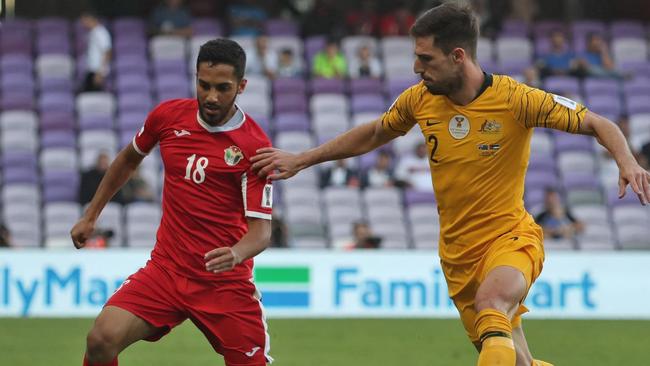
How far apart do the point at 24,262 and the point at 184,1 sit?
9061mm

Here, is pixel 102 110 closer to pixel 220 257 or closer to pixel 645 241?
pixel 645 241

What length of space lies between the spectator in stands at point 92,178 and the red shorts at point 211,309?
10.0m

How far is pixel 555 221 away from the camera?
16.6m

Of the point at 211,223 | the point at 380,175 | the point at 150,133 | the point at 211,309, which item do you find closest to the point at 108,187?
the point at 150,133

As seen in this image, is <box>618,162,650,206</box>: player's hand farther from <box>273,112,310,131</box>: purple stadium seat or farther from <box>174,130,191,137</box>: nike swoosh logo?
<box>273,112,310,131</box>: purple stadium seat

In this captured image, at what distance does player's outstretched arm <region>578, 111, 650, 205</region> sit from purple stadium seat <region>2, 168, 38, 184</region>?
1233 cm

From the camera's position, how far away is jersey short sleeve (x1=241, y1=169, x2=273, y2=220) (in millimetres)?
7047

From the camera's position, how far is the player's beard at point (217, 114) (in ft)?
22.9

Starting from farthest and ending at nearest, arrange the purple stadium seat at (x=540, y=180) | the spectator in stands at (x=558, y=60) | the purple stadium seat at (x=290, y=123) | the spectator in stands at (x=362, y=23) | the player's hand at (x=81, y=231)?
the spectator in stands at (x=362, y=23) < the spectator in stands at (x=558, y=60) < the purple stadium seat at (x=290, y=123) < the purple stadium seat at (x=540, y=180) < the player's hand at (x=81, y=231)

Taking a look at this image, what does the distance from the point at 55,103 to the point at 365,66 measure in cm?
484

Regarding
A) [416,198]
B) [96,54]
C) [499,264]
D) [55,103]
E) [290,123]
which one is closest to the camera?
[499,264]

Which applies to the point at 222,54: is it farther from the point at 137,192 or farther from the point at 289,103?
the point at 289,103

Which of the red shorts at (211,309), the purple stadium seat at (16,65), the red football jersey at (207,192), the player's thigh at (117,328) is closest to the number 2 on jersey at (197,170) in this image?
the red football jersey at (207,192)

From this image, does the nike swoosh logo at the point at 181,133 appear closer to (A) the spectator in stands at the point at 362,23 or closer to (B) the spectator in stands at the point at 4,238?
(B) the spectator in stands at the point at 4,238
